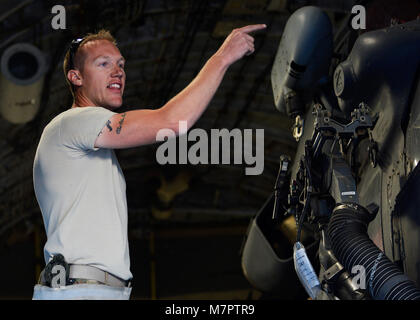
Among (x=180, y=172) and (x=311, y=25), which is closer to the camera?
(x=311, y=25)

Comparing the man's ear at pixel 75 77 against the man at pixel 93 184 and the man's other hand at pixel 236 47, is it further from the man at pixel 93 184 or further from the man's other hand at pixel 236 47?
A: the man's other hand at pixel 236 47

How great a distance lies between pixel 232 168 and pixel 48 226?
1481cm

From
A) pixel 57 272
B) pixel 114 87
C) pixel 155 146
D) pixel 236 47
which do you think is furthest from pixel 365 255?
pixel 155 146

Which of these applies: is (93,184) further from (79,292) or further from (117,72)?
(117,72)

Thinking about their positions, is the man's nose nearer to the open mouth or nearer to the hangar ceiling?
Answer: the open mouth

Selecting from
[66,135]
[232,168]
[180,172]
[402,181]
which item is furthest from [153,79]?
[66,135]

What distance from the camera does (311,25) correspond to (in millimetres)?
4316

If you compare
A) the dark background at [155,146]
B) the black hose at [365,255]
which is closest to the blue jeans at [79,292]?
the black hose at [365,255]

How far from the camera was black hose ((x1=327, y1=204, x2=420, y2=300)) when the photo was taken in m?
2.98

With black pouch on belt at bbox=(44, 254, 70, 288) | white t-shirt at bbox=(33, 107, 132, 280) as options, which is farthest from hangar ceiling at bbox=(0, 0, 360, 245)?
black pouch on belt at bbox=(44, 254, 70, 288)

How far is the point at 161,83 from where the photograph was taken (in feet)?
42.6

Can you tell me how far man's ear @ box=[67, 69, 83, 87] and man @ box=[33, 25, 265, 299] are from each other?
276mm
